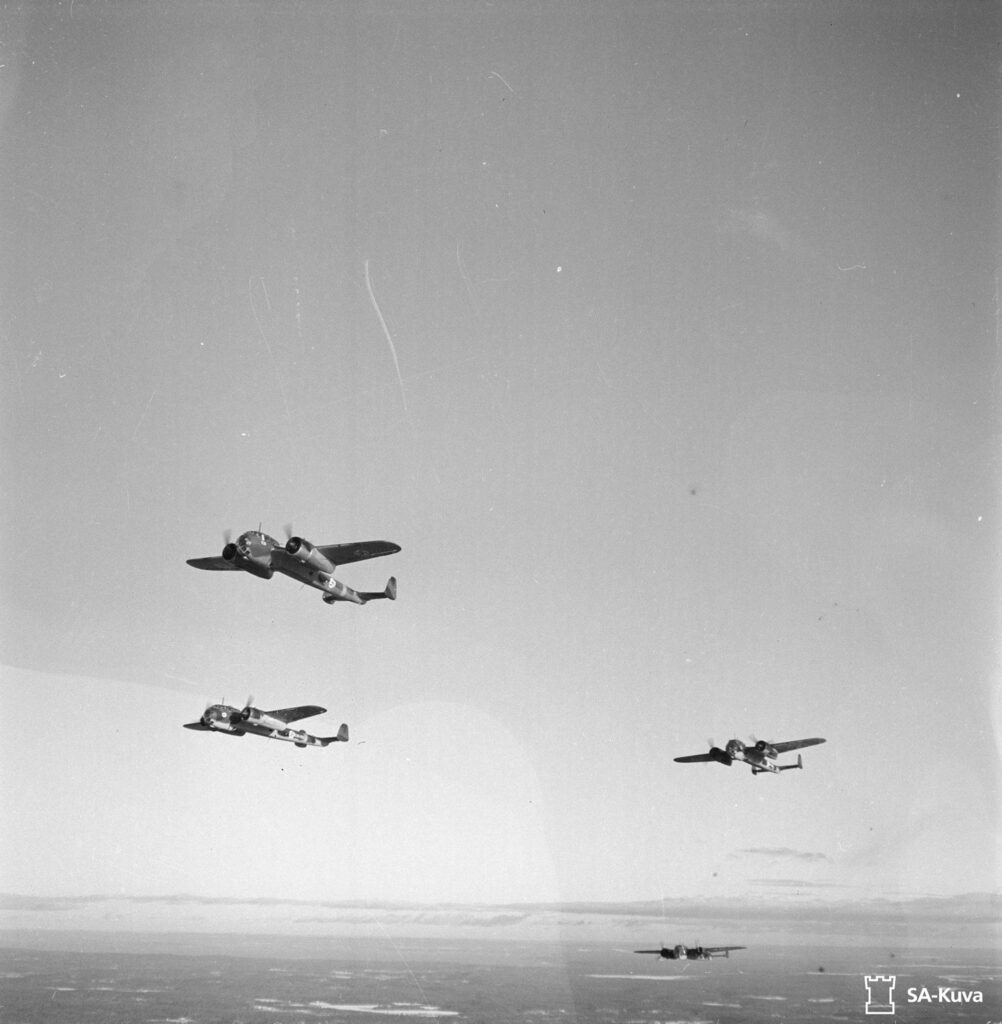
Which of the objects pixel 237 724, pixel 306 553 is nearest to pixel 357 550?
pixel 306 553

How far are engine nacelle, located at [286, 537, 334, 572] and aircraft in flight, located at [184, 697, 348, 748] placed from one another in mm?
17921

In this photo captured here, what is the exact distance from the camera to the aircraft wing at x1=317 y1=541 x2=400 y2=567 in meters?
42.5

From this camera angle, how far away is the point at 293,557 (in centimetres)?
4131

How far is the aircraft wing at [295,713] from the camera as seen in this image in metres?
60.0

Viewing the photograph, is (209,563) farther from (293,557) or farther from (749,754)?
(749,754)

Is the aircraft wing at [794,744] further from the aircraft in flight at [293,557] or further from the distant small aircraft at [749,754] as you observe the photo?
the aircraft in flight at [293,557]

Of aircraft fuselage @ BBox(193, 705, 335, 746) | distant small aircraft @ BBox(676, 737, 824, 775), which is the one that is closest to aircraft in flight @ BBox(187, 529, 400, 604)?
aircraft fuselage @ BBox(193, 705, 335, 746)

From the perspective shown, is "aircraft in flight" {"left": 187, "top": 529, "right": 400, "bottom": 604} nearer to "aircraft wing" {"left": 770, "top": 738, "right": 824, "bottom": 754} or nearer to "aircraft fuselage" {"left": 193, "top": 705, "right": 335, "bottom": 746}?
"aircraft fuselage" {"left": 193, "top": 705, "right": 335, "bottom": 746}

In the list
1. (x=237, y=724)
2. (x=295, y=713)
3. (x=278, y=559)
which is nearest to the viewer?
(x=278, y=559)

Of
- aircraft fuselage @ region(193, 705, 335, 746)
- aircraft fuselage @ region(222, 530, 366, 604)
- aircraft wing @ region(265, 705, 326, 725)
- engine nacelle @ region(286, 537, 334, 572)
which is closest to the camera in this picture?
aircraft fuselage @ region(222, 530, 366, 604)

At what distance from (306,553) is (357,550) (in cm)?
275

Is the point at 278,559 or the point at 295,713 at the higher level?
the point at 278,559

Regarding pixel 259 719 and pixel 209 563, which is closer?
pixel 209 563

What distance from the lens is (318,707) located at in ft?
195
